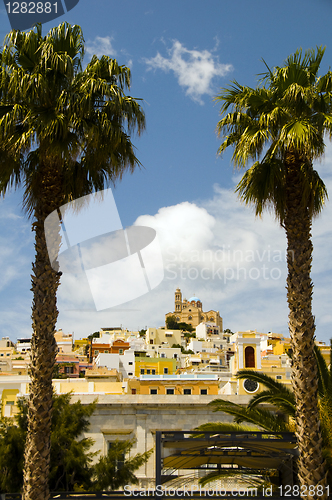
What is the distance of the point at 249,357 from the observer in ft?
160

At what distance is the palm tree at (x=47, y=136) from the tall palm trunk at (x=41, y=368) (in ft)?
0.06

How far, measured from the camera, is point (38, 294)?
11094 mm

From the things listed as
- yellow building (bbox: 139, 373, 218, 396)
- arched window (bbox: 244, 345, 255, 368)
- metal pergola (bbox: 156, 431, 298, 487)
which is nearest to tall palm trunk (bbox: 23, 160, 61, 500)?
metal pergola (bbox: 156, 431, 298, 487)

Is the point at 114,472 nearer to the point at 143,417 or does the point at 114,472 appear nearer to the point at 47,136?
the point at 143,417

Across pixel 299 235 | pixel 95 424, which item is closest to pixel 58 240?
pixel 299 235

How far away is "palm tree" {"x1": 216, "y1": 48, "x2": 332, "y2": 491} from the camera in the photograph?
10.5 meters

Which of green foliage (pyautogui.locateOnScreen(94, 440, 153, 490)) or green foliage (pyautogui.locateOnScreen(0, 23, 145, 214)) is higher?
green foliage (pyautogui.locateOnScreen(0, 23, 145, 214))

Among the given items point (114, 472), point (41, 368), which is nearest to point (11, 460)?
point (114, 472)

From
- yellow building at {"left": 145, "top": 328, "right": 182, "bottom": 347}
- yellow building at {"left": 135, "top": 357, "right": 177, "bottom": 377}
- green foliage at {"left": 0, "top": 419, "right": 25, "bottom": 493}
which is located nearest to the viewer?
green foliage at {"left": 0, "top": 419, "right": 25, "bottom": 493}

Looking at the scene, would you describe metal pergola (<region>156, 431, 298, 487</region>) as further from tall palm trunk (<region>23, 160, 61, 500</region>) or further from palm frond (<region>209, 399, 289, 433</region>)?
tall palm trunk (<region>23, 160, 61, 500</region>)

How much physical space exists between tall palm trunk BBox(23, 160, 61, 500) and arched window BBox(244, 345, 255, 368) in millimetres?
39284

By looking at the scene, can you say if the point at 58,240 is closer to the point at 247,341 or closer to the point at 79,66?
the point at 79,66

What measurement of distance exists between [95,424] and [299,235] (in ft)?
62.8

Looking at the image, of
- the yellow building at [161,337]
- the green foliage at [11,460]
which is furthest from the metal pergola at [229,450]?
the yellow building at [161,337]
